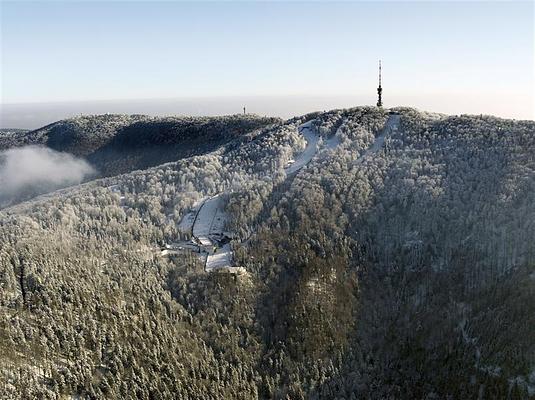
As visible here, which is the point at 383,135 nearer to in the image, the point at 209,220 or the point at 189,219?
the point at 209,220

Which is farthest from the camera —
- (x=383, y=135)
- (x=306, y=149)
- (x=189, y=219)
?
(x=306, y=149)

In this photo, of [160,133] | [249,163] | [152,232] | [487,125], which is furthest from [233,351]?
[160,133]

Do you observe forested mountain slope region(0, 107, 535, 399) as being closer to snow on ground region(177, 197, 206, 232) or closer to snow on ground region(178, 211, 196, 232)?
snow on ground region(178, 211, 196, 232)

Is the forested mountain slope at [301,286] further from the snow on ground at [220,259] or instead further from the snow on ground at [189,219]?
the snow on ground at [220,259]

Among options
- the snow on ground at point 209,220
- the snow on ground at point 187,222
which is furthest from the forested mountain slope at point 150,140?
the snow on ground at point 187,222

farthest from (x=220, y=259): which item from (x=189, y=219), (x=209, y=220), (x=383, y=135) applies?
(x=383, y=135)

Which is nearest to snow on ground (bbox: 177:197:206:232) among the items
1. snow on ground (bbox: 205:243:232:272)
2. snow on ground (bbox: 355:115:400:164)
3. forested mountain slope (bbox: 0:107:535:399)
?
forested mountain slope (bbox: 0:107:535:399)
